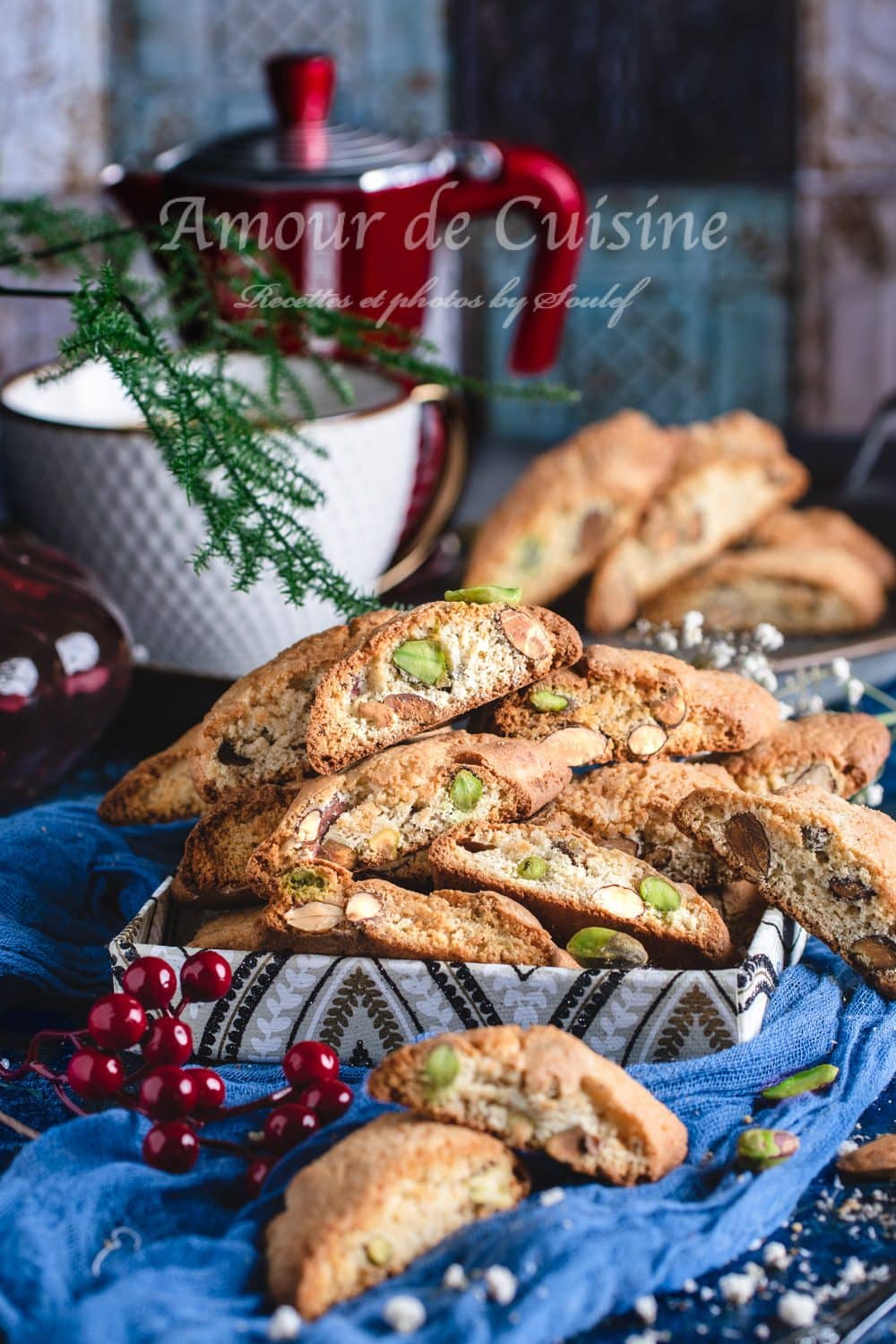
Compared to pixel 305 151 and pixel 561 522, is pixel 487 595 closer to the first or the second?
pixel 561 522

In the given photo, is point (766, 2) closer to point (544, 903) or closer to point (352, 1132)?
point (544, 903)

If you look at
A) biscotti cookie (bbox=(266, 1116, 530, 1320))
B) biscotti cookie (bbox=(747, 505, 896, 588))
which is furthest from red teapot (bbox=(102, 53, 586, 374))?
biscotti cookie (bbox=(266, 1116, 530, 1320))

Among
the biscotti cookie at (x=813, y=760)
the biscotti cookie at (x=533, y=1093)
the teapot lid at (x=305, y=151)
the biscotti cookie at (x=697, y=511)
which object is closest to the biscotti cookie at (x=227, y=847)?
the biscotti cookie at (x=533, y=1093)

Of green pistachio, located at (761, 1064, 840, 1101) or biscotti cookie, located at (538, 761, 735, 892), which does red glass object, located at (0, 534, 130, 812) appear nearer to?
biscotti cookie, located at (538, 761, 735, 892)

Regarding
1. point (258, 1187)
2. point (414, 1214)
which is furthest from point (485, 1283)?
point (258, 1187)

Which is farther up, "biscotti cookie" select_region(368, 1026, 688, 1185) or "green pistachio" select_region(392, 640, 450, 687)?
"green pistachio" select_region(392, 640, 450, 687)
